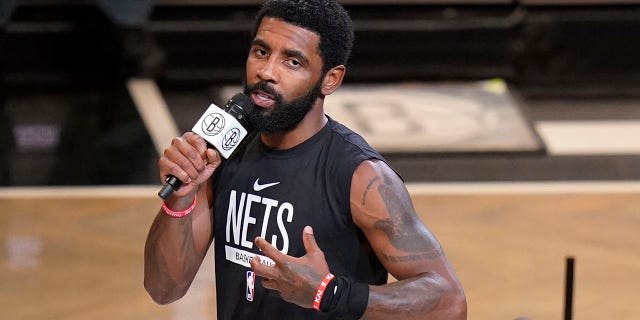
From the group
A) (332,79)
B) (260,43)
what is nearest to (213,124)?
(260,43)

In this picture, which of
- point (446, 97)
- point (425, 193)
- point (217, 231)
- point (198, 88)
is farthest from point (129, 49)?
point (217, 231)

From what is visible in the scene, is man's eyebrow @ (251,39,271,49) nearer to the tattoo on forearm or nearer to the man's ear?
the man's ear

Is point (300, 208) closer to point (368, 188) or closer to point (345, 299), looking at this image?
point (368, 188)

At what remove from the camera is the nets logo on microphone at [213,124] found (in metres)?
2.88

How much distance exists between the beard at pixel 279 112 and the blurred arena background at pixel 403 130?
8.49 feet

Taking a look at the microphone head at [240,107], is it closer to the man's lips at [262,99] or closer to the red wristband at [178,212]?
the man's lips at [262,99]

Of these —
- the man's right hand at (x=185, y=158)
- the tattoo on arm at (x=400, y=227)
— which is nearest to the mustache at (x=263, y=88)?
the man's right hand at (x=185, y=158)

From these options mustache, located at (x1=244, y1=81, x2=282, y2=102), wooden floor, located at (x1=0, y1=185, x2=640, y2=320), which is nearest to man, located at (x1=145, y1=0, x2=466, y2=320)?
mustache, located at (x1=244, y1=81, x2=282, y2=102)

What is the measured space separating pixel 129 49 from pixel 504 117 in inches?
119

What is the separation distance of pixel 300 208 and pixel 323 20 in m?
0.49

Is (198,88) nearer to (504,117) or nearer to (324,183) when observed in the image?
(504,117)

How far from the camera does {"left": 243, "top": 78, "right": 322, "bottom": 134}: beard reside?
3.03 metres

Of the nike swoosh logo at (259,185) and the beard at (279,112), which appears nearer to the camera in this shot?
the beard at (279,112)

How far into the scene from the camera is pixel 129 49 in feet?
31.6
